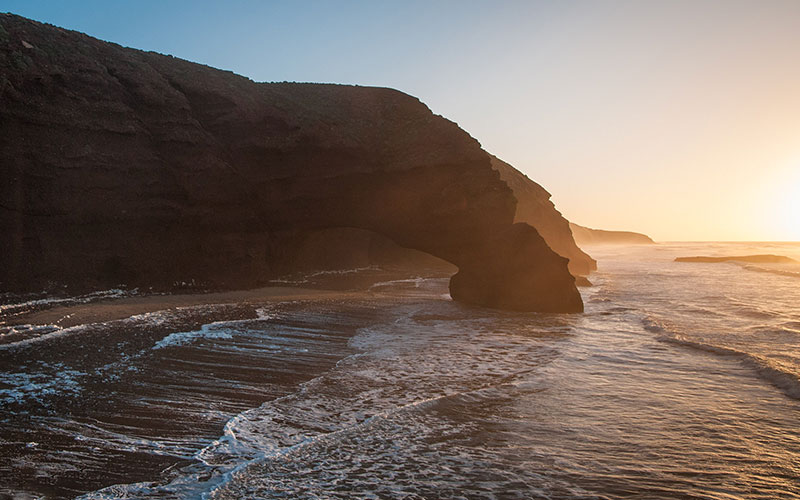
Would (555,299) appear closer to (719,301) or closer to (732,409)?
(719,301)

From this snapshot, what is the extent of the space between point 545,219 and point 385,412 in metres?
39.8

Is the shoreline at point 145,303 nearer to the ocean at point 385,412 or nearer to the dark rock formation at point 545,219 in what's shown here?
the ocean at point 385,412

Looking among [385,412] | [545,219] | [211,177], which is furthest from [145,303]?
[545,219]

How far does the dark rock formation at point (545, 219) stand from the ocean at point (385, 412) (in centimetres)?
2913

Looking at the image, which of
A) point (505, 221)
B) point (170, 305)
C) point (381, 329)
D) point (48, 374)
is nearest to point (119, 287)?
point (170, 305)

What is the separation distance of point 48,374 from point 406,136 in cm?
1506

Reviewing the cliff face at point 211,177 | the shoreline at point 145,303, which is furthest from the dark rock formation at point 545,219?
the shoreline at point 145,303

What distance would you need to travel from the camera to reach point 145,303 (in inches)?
565

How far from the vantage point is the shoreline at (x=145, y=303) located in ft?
37.5

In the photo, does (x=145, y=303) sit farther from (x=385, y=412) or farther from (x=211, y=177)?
(x=385, y=412)

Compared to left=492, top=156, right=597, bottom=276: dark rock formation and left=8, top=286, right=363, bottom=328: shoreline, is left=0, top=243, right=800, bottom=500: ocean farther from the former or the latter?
left=492, top=156, right=597, bottom=276: dark rock formation

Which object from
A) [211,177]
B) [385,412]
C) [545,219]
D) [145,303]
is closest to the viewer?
[385,412]

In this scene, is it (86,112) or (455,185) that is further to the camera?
(455,185)

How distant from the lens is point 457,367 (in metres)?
9.27
